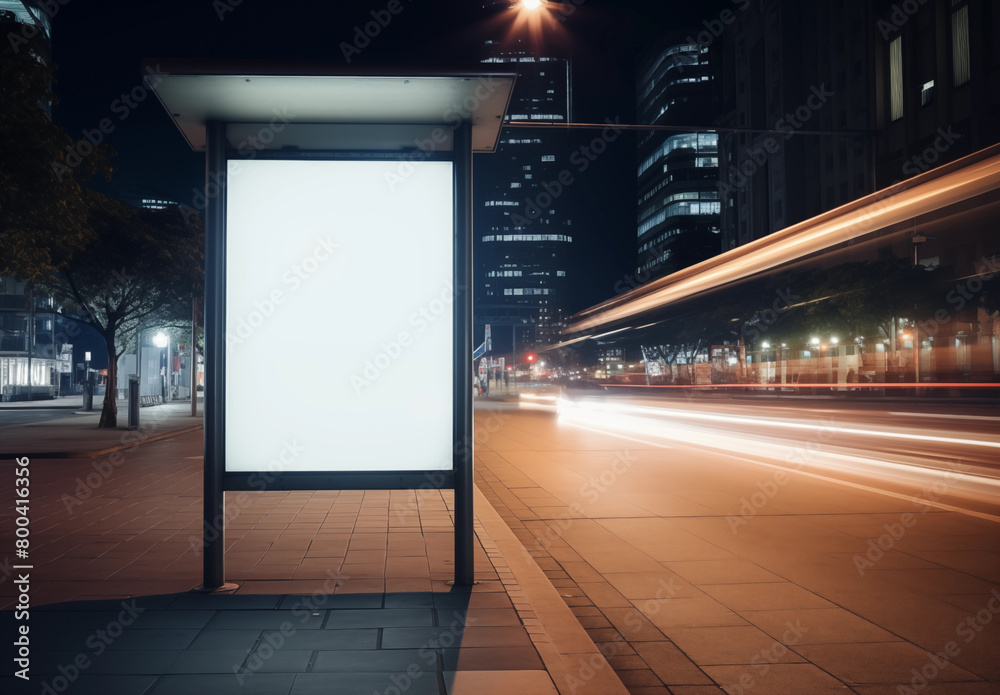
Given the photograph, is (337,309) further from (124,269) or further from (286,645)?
(124,269)

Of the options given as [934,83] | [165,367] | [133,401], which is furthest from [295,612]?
[165,367]

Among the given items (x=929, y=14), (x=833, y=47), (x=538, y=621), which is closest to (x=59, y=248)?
(x=538, y=621)

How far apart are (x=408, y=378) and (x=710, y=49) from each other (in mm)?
113520

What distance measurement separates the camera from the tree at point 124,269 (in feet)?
79.8

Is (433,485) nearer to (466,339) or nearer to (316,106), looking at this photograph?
(466,339)

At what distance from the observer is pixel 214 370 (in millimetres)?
5555

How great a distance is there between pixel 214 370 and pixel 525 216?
16249cm

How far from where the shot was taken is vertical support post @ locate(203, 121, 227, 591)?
556 cm

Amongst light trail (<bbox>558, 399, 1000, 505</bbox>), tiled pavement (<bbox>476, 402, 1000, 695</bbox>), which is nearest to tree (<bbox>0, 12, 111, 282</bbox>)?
tiled pavement (<bbox>476, 402, 1000, 695</bbox>)

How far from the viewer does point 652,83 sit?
133875 mm

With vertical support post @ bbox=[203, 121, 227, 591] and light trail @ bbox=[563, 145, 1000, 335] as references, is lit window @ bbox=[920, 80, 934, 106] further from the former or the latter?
vertical support post @ bbox=[203, 121, 227, 591]

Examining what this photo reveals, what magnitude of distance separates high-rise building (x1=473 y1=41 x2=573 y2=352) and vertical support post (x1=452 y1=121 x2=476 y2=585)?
150m

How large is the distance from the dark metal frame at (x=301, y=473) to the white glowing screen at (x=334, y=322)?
0.24ft

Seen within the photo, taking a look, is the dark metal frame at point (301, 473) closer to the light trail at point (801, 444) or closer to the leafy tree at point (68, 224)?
the light trail at point (801, 444)
